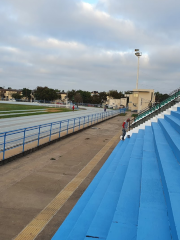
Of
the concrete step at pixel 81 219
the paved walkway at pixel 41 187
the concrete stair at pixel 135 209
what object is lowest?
the paved walkway at pixel 41 187

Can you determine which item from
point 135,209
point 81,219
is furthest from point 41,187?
point 135,209

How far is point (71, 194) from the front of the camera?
5.89 m

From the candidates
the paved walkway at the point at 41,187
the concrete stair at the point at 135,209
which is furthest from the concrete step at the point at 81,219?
the paved walkway at the point at 41,187

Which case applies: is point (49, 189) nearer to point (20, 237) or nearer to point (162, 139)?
point (20, 237)

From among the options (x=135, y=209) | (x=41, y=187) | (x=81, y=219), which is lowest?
(x=41, y=187)

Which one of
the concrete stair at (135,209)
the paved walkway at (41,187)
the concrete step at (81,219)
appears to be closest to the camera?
the concrete stair at (135,209)

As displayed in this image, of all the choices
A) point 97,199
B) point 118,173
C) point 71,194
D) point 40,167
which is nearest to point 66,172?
point 40,167

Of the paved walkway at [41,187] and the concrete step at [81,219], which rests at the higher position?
the concrete step at [81,219]

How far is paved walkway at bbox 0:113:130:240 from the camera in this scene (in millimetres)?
4363

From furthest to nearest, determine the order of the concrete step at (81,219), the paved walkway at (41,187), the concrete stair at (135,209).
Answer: the paved walkway at (41,187)
the concrete step at (81,219)
the concrete stair at (135,209)

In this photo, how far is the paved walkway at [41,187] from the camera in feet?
14.3

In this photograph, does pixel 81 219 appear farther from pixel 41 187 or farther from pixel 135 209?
pixel 41 187

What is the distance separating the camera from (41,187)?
6340mm

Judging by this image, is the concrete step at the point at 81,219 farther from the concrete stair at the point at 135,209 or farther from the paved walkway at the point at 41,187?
the paved walkway at the point at 41,187
